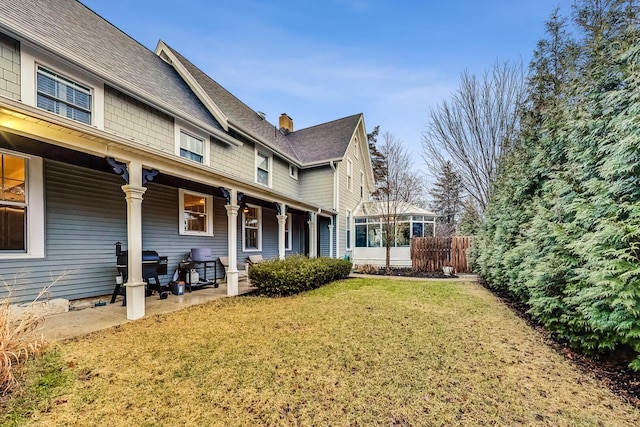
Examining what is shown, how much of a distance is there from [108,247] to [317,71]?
11492 mm

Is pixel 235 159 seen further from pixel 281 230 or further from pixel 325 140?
pixel 325 140

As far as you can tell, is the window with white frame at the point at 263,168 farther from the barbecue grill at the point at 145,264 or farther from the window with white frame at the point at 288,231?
the barbecue grill at the point at 145,264

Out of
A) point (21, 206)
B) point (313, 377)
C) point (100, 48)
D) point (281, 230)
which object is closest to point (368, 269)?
point (281, 230)

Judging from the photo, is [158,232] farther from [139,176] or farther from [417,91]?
[417,91]

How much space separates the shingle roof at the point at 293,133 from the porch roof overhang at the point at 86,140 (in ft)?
14.0

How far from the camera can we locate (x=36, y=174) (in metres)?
4.90

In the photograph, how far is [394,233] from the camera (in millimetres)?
13625

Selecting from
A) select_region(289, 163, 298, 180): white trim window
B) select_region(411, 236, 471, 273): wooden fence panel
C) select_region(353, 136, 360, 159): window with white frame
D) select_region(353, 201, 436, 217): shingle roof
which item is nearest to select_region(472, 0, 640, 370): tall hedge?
select_region(411, 236, 471, 273): wooden fence panel

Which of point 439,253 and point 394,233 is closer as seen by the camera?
point 439,253

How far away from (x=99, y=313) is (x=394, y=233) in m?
11.6

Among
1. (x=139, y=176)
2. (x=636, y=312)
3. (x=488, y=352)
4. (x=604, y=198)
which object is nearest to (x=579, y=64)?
(x=604, y=198)

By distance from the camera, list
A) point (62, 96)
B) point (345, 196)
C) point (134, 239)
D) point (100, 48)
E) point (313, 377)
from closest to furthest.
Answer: point (313, 377) → point (134, 239) → point (62, 96) → point (100, 48) → point (345, 196)

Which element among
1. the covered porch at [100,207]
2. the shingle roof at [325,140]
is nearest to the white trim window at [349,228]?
the shingle roof at [325,140]

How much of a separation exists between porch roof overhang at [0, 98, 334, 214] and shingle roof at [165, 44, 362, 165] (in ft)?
14.0
